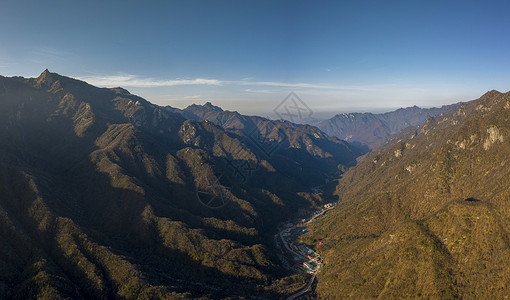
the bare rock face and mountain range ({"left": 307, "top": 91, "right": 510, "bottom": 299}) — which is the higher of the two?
the bare rock face

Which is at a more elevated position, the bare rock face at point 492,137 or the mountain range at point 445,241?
the bare rock face at point 492,137

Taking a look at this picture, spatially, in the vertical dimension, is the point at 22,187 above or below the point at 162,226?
above

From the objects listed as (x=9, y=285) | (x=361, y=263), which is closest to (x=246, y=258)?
(x=361, y=263)

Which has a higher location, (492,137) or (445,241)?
(492,137)

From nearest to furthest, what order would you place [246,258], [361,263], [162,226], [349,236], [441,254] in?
[441,254]
[361,263]
[246,258]
[162,226]
[349,236]

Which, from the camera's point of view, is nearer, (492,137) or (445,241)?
(445,241)

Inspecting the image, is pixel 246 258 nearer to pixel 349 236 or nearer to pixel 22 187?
pixel 349 236

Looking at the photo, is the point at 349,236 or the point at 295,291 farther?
the point at 349,236

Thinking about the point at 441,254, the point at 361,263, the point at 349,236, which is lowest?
the point at 349,236

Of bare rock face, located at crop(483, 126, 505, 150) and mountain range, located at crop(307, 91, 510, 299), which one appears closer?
mountain range, located at crop(307, 91, 510, 299)

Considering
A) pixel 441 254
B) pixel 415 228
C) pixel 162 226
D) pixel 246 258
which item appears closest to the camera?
pixel 441 254

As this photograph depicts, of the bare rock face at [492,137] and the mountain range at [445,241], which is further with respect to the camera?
the bare rock face at [492,137]
